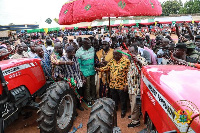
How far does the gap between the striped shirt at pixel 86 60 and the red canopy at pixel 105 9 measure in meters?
1.77

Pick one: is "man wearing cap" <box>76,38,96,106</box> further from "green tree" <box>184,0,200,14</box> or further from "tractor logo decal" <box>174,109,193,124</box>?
"green tree" <box>184,0,200,14</box>

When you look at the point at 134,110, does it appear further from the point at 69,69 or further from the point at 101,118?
the point at 69,69

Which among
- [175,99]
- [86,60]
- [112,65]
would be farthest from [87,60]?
[175,99]

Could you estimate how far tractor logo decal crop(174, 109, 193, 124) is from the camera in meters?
1.25

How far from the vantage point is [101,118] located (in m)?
2.45

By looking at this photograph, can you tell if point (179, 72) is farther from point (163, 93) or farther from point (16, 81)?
point (16, 81)

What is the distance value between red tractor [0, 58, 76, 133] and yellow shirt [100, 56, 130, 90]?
116 centimetres

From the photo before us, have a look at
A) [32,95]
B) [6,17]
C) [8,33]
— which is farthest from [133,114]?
[6,17]

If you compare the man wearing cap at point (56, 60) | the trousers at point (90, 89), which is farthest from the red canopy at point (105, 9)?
the trousers at point (90, 89)

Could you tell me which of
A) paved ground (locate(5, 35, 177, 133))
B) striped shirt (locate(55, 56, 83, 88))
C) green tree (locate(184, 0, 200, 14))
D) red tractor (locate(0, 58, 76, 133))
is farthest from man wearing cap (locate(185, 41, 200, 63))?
green tree (locate(184, 0, 200, 14))

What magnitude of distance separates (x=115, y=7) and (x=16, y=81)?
239cm

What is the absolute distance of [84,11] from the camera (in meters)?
3.08

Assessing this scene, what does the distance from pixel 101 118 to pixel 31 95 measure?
2.11 m

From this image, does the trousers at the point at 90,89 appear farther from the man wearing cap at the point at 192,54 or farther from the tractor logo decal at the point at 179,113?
the tractor logo decal at the point at 179,113
